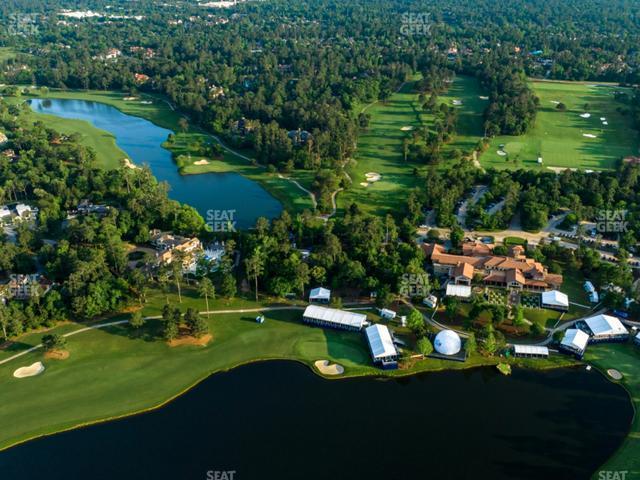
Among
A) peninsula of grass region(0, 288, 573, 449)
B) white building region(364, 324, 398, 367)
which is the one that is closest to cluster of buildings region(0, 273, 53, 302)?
peninsula of grass region(0, 288, 573, 449)

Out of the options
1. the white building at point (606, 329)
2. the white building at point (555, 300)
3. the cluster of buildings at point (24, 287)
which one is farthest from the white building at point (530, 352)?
the cluster of buildings at point (24, 287)

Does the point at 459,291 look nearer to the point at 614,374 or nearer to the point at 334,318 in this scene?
the point at 334,318

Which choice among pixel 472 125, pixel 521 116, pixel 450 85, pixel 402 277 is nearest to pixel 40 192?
pixel 402 277

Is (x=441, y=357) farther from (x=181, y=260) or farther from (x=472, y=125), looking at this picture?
(x=472, y=125)

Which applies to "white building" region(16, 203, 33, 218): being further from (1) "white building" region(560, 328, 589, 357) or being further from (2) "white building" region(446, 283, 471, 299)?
(1) "white building" region(560, 328, 589, 357)

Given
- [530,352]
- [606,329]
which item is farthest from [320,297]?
[606,329]

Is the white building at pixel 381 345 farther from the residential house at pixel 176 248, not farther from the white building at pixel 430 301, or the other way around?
the residential house at pixel 176 248
